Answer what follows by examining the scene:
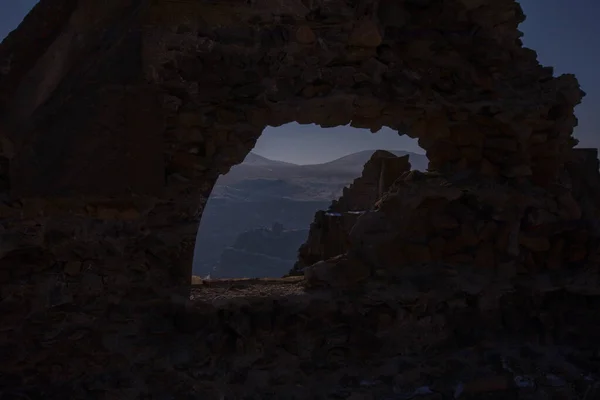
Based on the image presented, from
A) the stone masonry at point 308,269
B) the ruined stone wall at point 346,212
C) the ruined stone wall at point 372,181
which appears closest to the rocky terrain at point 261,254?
the ruined stone wall at point 372,181

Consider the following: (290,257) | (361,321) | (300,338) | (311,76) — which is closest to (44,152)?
(311,76)

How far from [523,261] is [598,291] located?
524mm

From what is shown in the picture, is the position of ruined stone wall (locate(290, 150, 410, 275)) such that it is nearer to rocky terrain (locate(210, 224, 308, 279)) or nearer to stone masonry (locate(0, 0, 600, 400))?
stone masonry (locate(0, 0, 600, 400))

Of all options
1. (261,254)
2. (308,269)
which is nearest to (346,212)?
(308,269)

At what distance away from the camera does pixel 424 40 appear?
3164 mm

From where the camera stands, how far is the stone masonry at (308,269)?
8.84 ft

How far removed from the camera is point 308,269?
10.6 ft

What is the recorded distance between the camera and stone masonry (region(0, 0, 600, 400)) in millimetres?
2693

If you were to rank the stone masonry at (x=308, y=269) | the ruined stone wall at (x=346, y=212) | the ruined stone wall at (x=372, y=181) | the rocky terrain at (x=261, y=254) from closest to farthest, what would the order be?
the stone masonry at (x=308, y=269), the ruined stone wall at (x=346, y=212), the ruined stone wall at (x=372, y=181), the rocky terrain at (x=261, y=254)

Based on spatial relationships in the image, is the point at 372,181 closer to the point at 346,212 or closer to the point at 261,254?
the point at 346,212

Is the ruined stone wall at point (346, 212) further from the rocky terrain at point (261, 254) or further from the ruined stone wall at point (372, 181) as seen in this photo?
the rocky terrain at point (261, 254)

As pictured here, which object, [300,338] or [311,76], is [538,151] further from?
[300,338]

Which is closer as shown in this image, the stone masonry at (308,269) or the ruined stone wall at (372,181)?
the stone masonry at (308,269)

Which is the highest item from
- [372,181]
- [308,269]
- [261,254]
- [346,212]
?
[372,181]
